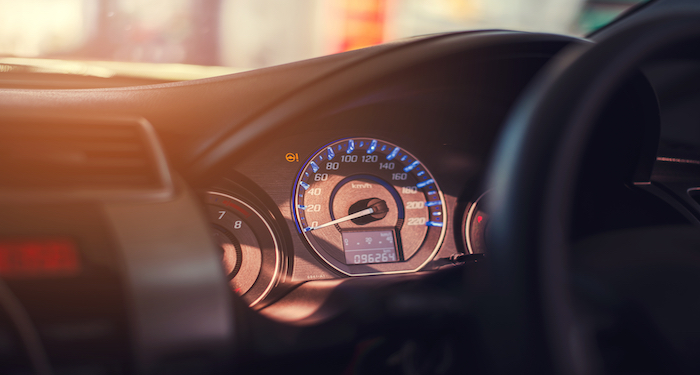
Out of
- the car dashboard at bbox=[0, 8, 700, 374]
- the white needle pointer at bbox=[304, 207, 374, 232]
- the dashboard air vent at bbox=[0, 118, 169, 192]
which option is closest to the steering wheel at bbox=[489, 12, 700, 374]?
the car dashboard at bbox=[0, 8, 700, 374]

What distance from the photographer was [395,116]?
1.66m

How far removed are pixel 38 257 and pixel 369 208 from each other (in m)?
1.06

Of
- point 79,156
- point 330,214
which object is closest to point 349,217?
point 330,214

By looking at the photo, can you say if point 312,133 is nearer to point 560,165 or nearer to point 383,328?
point 383,328

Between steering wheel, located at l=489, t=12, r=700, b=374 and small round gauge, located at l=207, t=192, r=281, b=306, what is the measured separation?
35.2 inches

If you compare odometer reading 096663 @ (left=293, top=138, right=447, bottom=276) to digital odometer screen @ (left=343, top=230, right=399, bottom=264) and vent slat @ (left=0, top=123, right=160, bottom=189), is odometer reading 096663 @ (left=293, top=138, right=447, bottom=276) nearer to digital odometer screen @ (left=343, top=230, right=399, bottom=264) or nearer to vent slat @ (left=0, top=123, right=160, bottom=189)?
digital odometer screen @ (left=343, top=230, right=399, bottom=264)

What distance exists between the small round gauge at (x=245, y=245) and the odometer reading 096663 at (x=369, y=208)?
0.13 metres

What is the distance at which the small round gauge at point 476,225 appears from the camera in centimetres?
180

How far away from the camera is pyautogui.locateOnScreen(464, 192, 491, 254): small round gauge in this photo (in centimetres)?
180

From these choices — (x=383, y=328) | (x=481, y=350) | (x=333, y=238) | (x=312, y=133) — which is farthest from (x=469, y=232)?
(x=481, y=350)

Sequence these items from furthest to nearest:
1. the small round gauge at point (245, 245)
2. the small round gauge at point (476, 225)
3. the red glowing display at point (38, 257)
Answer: the small round gauge at point (476, 225), the small round gauge at point (245, 245), the red glowing display at point (38, 257)

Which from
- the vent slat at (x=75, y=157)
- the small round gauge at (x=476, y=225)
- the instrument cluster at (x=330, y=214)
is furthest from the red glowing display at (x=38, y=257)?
the small round gauge at (x=476, y=225)

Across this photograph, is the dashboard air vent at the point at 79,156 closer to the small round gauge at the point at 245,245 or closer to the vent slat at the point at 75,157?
the vent slat at the point at 75,157

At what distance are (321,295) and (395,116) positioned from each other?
0.66m
